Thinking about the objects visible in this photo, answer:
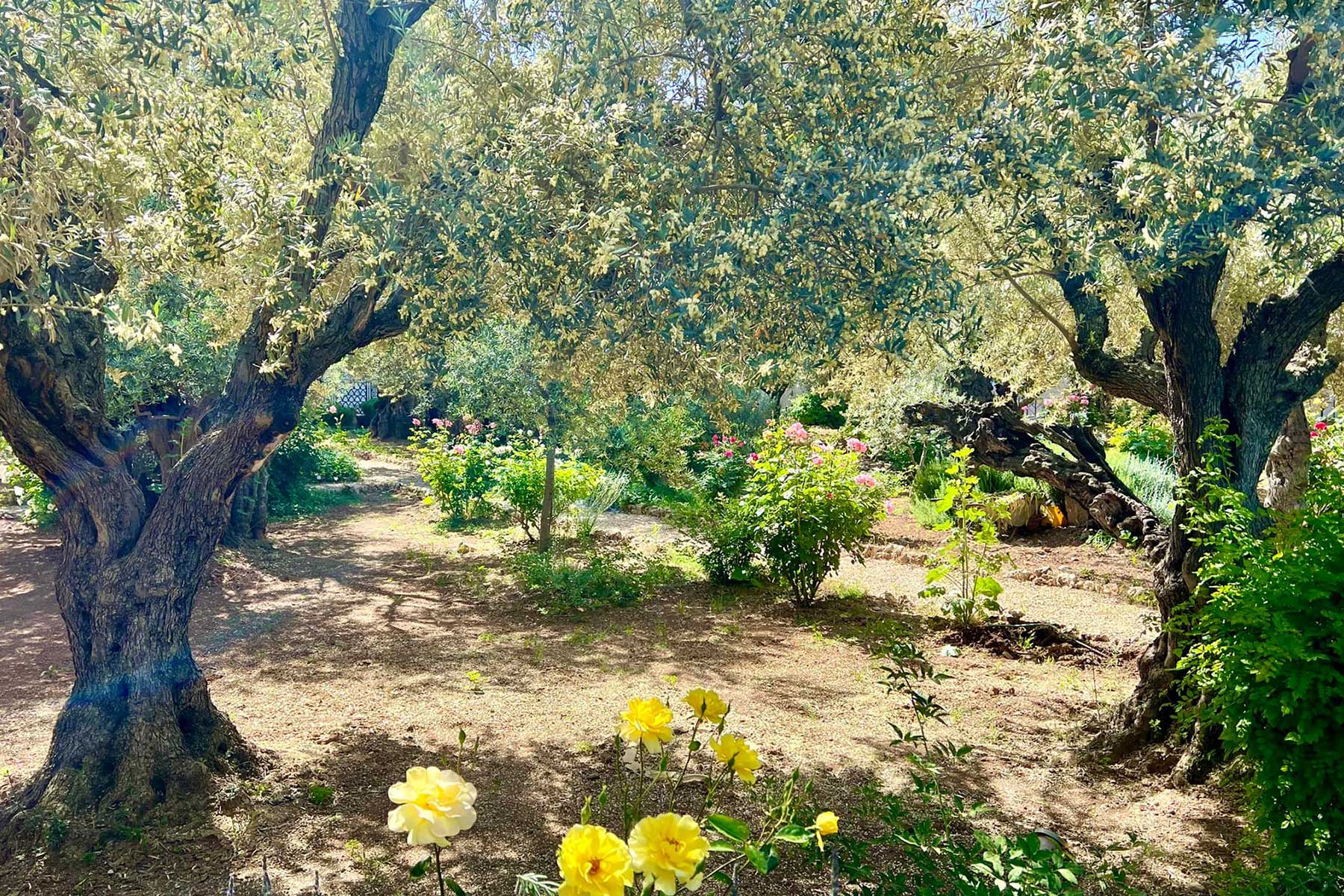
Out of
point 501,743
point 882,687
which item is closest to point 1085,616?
point 882,687

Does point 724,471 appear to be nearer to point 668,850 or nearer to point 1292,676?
point 1292,676

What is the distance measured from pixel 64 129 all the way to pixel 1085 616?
8107mm

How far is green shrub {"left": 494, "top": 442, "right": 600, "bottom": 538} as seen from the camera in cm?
1186

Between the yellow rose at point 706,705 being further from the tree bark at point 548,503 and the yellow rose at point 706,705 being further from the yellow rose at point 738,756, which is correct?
the tree bark at point 548,503

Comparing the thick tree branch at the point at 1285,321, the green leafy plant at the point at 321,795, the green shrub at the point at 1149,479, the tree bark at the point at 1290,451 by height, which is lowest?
the green leafy plant at the point at 321,795

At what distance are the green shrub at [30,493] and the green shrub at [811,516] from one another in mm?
8949

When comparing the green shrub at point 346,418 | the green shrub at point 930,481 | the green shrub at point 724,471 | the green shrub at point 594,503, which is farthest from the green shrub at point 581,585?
the green shrub at point 346,418

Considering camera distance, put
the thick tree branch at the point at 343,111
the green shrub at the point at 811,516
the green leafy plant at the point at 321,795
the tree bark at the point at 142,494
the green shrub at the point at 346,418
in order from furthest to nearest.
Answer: the green shrub at the point at 346,418
the green shrub at the point at 811,516
the thick tree branch at the point at 343,111
the green leafy plant at the point at 321,795
the tree bark at the point at 142,494

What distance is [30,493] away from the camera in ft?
38.2

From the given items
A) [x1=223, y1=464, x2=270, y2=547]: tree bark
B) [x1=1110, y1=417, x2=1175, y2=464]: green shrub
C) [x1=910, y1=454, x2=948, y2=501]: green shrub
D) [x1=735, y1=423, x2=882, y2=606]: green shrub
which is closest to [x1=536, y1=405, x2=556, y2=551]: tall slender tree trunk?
[x1=735, y1=423, x2=882, y2=606]: green shrub

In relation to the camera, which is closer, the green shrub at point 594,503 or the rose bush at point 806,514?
the rose bush at point 806,514

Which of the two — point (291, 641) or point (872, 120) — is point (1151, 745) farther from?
point (291, 641)

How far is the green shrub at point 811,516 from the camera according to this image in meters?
8.52

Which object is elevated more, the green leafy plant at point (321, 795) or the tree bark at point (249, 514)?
the tree bark at point (249, 514)
